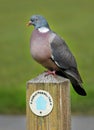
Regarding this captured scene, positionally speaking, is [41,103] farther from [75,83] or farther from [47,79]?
[75,83]

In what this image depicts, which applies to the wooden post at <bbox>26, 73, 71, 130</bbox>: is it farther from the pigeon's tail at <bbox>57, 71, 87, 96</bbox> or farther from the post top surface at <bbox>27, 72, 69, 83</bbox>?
the pigeon's tail at <bbox>57, 71, 87, 96</bbox>

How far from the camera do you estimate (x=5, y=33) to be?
2317 cm

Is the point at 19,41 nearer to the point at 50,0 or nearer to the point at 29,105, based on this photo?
the point at 50,0

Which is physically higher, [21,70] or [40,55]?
[21,70]

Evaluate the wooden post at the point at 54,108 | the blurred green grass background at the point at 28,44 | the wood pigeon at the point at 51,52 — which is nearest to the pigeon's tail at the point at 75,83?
the wood pigeon at the point at 51,52

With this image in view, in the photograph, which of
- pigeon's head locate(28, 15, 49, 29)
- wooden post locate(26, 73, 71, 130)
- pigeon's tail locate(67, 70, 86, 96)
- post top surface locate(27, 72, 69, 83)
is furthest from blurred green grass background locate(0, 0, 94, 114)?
wooden post locate(26, 73, 71, 130)

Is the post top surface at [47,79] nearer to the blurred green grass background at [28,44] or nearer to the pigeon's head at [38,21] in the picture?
the pigeon's head at [38,21]

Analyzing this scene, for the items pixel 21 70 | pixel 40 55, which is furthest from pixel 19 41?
pixel 40 55

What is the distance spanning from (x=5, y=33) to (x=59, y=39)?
54.9 feet

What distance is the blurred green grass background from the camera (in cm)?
1229

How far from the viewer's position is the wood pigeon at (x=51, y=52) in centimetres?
637

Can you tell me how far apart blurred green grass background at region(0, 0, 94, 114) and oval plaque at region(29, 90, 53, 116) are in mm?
6090

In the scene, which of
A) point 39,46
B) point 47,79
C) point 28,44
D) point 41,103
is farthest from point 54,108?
point 28,44

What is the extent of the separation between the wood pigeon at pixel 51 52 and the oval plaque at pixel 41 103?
0.72m
